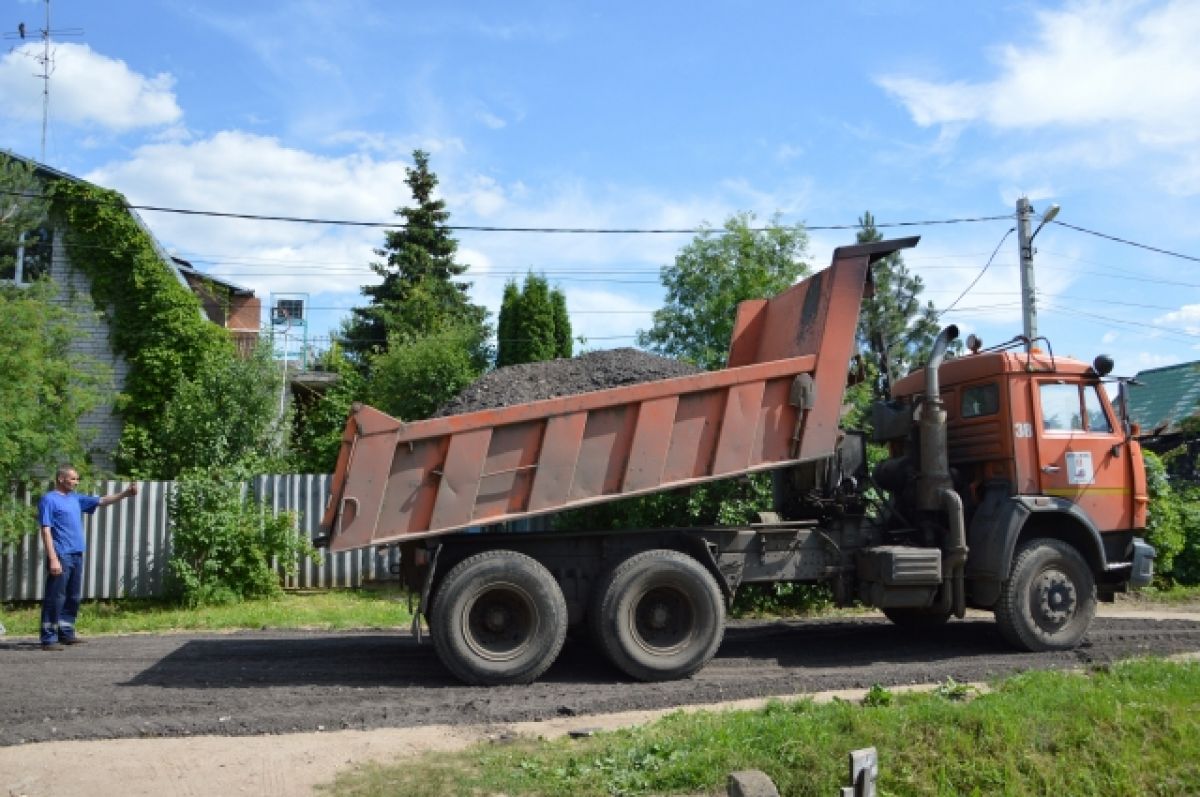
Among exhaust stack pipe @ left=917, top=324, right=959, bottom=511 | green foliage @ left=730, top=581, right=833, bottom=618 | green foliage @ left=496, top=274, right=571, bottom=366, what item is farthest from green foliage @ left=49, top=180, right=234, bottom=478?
exhaust stack pipe @ left=917, top=324, right=959, bottom=511

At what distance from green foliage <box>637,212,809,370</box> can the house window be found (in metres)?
14.2

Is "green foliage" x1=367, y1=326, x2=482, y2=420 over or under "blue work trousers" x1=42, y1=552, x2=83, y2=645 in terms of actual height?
over

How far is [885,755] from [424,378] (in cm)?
1755

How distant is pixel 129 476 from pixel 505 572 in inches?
558

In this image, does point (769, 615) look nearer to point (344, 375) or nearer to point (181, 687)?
point (181, 687)

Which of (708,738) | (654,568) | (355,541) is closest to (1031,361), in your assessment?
(654,568)

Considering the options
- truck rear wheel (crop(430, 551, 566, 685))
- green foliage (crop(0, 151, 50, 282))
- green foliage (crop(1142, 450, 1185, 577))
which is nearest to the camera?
truck rear wheel (crop(430, 551, 566, 685))

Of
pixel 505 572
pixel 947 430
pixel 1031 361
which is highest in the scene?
pixel 1031 361

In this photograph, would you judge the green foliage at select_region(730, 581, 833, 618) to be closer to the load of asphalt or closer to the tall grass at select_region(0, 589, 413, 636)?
the load of asphalt

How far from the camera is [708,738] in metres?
5.68

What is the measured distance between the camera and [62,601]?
1002 cm

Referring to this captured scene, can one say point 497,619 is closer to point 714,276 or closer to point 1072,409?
point 1072,409

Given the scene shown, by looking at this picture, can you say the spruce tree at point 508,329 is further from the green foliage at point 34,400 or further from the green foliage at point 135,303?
the green foliage at point 34,400

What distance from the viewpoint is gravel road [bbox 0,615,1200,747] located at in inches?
267
